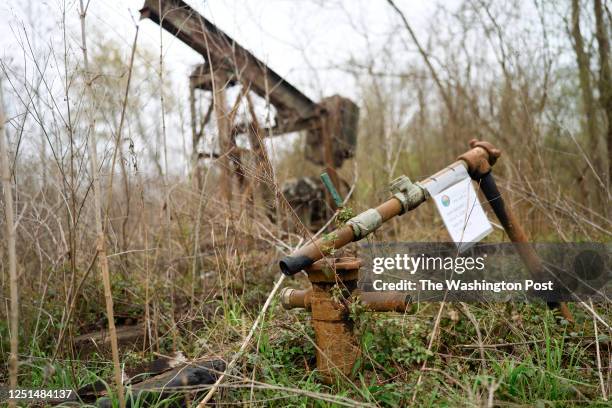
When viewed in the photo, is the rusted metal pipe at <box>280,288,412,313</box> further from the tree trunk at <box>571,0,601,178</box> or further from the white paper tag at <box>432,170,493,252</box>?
the tree trunk at <box>571,0,601,178</box>

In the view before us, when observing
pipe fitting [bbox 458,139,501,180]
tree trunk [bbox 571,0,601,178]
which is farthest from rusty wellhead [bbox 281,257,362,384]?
tree trunk [bbox 571,0,601,178]

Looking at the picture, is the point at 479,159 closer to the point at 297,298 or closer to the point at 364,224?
the point at 364,224

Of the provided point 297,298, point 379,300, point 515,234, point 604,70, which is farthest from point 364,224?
point 604,70

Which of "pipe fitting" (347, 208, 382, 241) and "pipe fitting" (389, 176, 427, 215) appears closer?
"pipe fitting" (347, 208, 382, 241)

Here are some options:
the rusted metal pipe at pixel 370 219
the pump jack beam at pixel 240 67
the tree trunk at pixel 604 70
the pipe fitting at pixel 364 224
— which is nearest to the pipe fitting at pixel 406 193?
the rusted metal pipe at pixel 370 219

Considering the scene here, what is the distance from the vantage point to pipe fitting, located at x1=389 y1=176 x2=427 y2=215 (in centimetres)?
232

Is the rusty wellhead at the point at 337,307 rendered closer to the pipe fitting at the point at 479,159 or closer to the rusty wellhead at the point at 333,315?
the rusty wellhead at the point at 333,315

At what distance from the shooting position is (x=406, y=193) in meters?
2.34

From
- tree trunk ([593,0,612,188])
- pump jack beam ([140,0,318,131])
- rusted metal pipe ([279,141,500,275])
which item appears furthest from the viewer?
tree trunk ([593,0,612,188])

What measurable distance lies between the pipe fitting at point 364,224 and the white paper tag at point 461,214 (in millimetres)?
489

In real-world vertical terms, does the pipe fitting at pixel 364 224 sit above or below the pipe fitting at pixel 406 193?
below

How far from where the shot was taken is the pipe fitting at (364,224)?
2061mm

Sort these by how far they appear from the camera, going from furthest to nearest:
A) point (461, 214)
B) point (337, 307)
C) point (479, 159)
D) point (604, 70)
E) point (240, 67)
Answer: point (240, 67) → point (604, 70) → point (479, 159) → point (461, 214) → point (337, 307)

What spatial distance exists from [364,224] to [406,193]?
394 millimetres
